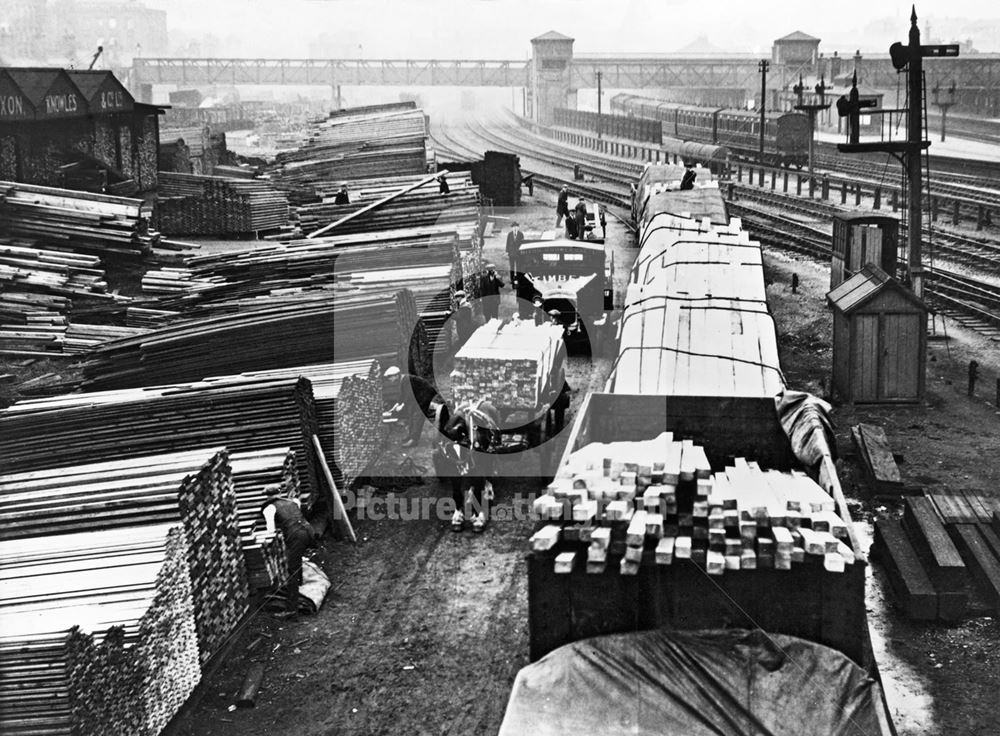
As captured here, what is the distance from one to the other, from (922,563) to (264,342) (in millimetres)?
8724

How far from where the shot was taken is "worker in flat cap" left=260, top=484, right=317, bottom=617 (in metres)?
10.7

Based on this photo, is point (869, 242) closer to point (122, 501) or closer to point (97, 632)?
point (122, 501)

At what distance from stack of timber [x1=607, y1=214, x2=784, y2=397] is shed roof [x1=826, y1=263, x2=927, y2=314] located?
1.20 metres

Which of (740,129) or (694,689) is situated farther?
(740,129)

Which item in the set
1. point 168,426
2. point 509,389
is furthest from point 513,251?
point 168,426

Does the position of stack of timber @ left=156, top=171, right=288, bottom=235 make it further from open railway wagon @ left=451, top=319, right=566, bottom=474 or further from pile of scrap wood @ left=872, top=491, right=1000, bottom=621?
pile of scrap wood @ left=872, top=491, right=1000, bottom=621

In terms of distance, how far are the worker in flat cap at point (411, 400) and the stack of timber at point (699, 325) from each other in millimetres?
2551

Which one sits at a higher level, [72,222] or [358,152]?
[358,152]

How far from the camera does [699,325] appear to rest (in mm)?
14648

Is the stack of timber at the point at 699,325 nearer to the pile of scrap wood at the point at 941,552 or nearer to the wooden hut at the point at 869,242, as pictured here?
the pile of scrap wood at the point at 941,552

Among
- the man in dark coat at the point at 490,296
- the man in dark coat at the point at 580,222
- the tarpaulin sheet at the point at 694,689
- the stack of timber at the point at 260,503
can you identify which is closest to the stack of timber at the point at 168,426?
the stack of timber at the point at 260,503

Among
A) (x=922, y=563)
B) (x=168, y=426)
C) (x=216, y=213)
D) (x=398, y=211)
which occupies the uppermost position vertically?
(x=398, y=211)

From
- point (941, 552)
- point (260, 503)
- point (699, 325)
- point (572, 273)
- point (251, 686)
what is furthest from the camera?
point (572, 273)

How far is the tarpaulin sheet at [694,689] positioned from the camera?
6617mm
